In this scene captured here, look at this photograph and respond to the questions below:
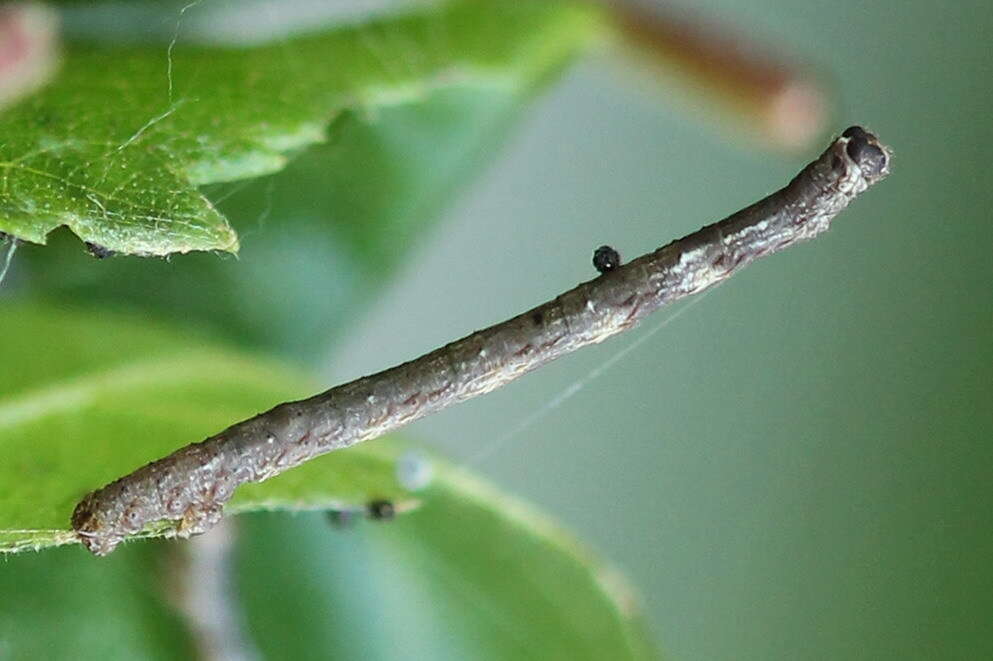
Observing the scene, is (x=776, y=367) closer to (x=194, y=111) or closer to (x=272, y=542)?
(x=272, y=542)

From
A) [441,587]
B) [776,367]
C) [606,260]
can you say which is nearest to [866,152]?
[606,260]

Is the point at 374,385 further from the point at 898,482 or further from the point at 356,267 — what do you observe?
the point at 898,482

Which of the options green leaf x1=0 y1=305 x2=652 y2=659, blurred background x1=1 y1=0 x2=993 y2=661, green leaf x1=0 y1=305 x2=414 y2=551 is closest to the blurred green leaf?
green leaf x1=0 y1=305 x2=652 y2=659

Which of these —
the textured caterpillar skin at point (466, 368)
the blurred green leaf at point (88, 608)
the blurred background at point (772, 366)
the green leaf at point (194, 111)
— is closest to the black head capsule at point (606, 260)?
the textured caterpillar skin at point (466, 368)

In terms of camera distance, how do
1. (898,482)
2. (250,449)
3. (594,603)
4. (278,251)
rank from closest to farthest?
(250,449) < (594,603) < (278,251) < (898,482)

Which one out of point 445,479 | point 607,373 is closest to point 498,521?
point 445,479

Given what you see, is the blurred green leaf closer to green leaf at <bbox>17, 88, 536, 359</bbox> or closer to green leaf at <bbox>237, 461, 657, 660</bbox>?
green leaf at <bbox>237, 461, 657, 660</bbox>
